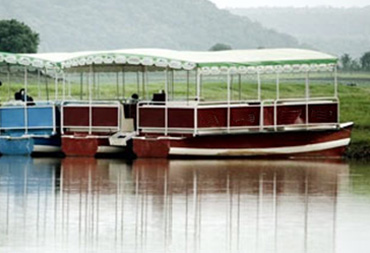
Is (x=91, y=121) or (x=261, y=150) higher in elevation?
(x=91, y=121)

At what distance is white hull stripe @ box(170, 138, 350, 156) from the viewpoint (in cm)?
4066

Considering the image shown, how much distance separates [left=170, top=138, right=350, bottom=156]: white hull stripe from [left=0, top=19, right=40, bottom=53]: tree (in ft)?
199

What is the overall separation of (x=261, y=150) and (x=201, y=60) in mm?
2916

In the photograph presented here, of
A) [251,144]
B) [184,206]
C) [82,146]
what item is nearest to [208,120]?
[251,144]

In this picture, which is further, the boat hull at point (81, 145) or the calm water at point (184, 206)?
the boat hull at point (81, 145)

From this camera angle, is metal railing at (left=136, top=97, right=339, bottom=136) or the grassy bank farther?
the grassy bank

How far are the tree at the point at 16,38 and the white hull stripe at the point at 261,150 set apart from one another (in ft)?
199

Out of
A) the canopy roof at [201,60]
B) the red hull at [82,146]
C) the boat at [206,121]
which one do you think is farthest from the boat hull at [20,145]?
the canopy roof at [201,60]

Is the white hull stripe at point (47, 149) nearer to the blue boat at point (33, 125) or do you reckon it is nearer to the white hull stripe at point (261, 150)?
the blue boat at point (33, 125)

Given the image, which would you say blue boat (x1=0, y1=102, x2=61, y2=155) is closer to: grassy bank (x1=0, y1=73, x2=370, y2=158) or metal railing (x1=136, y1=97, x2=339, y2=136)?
metal railing (x1=136, y1=97, x2=339, y2=136)

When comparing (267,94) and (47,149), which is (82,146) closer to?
(47,149)

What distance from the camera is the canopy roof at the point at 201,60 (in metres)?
40.6

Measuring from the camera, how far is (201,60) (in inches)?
1606

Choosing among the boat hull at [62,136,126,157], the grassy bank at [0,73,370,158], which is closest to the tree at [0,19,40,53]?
the grassy bank at [0,73,370,158]
